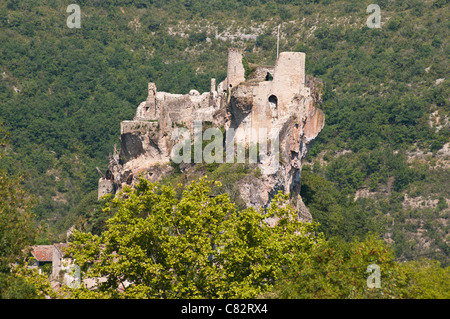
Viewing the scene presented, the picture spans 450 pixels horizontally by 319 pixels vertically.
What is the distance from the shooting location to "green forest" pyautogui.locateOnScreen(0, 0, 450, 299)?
4188 inches

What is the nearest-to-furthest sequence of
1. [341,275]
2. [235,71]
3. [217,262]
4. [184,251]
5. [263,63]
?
[341,275]
[184,251]
[217,262]
[235,71]
[263,63]

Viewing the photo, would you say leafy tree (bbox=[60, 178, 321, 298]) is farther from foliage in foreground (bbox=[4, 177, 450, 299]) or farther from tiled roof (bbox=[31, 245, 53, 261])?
tiled roof (bbox=[31, 245, 53, 261])

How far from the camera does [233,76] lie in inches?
2608

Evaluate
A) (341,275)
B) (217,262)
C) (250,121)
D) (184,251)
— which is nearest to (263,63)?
(250,121)

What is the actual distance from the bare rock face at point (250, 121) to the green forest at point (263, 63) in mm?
12305

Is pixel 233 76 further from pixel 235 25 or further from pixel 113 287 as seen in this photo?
pixel 235 25

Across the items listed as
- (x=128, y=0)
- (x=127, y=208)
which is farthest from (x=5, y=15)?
(x=127, y=208)

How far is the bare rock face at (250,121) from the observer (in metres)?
62.9

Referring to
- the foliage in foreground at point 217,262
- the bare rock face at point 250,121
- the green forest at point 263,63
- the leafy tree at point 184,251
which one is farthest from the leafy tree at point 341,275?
the green forest at point 263,63

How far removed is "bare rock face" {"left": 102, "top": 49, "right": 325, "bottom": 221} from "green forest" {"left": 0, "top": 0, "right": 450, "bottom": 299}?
12.3 m

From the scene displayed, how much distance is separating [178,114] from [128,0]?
8282cm

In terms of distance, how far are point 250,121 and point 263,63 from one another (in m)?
38.4

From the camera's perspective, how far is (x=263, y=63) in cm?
10088

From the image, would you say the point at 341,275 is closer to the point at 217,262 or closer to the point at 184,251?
the point at 217,262
